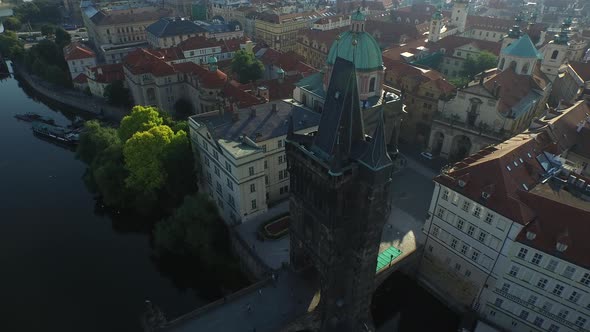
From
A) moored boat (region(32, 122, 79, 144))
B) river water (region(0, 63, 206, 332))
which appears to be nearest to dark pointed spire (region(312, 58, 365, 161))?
river water (region(0, 63, 206, 332))

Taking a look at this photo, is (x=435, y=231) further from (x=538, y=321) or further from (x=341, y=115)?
(x=341, y=115)

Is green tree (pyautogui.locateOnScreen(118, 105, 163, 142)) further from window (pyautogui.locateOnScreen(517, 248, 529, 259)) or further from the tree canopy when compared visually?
window (pyautogui.locateOnScreen(517, 248, 529, 259))

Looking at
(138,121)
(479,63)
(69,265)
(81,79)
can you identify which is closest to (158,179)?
(138,121)

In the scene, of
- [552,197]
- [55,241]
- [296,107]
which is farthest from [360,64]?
[55,241]

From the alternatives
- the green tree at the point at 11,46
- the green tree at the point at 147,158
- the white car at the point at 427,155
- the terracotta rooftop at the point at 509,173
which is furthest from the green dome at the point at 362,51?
the green tree at the point at 11,46

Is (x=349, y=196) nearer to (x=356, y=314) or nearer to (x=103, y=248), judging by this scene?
(x=356, y=314)
